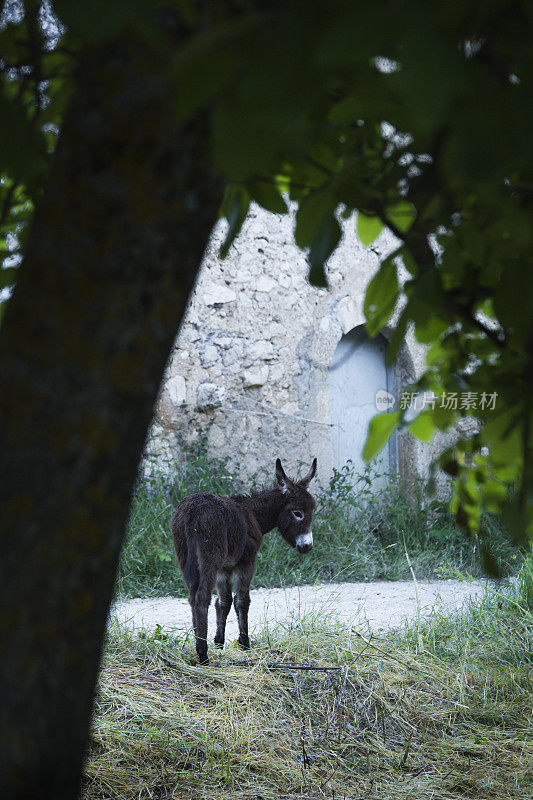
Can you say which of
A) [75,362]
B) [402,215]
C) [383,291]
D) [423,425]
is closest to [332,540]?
[423,425]

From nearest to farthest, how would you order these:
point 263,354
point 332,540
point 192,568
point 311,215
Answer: point 311,215 < point 192,568 < point 332,540 < point 263,354

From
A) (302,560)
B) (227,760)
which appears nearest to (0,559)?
(227,760)

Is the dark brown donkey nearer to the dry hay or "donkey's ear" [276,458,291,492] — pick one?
"donkey's ear" [276,458,291,492]

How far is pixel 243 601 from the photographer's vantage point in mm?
4129

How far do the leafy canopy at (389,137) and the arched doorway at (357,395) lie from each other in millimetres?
6440

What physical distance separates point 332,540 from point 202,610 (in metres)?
3.17

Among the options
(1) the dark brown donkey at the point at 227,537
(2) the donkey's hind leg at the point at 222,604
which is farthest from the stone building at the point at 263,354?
(2) the donkey's hind leg at the point at 222,604

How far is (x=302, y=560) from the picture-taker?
6.45m

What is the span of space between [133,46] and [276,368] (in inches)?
257

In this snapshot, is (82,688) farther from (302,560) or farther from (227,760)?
(302,560)

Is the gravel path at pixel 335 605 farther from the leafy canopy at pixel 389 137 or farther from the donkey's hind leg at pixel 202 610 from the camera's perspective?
the leafy canopy at pixel 389 137

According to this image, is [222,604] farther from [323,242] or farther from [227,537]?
[323,242]

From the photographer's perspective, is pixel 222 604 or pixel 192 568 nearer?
pixel 192 568

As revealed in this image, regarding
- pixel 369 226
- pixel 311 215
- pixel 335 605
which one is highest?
pixel 369 226
